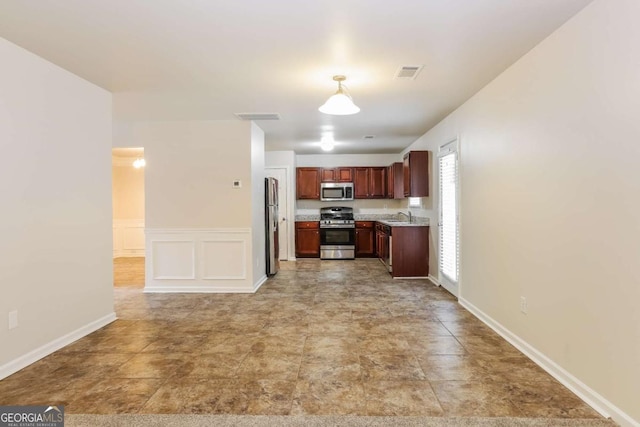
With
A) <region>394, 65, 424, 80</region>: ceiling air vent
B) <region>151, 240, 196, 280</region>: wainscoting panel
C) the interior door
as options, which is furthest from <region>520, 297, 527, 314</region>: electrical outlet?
the interior door

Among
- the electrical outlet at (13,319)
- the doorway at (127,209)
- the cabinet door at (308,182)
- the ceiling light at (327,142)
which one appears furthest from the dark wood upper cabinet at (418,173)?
the doorway at (127,209)

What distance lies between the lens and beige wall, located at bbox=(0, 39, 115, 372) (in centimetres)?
259

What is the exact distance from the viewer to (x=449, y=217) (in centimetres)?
475

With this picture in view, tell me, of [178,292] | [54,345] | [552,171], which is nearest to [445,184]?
[552,171]

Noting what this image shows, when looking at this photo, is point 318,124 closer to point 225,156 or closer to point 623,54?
point 225,156

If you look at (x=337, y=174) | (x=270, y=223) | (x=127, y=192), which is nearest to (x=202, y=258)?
(x=270, y=223)

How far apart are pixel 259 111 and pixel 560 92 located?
10.5 ft

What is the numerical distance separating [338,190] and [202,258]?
3.85 metres

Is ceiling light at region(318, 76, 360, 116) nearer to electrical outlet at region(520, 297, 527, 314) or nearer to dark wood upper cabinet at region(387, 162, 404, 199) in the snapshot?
electrical outlet at region(520, 297, 527, 314)

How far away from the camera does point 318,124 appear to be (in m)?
5.11

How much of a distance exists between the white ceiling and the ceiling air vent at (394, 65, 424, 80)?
2.7 inches

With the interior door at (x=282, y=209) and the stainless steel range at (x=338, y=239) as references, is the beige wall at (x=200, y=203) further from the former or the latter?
the stainless steel range at (x=338, y=239)

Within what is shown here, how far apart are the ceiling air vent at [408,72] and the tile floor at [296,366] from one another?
7.95 ft

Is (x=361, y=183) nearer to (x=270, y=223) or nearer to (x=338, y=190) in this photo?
(x=338, y=190)
